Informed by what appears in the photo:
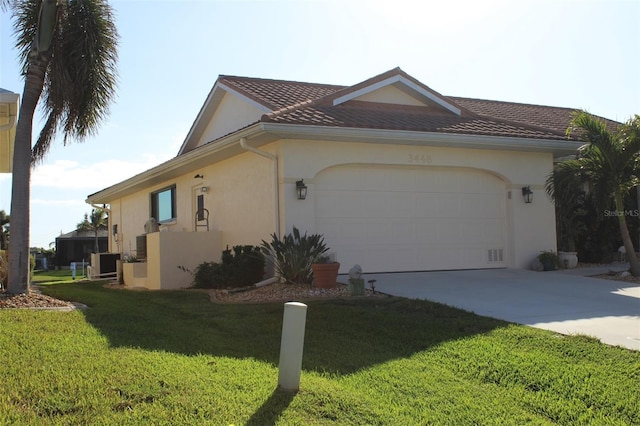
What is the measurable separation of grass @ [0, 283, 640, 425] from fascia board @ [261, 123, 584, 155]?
4.77m

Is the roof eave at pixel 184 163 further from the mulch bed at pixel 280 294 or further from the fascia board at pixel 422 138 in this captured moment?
the mulch bed at pixel 280 294

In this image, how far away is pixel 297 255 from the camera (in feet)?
36.8

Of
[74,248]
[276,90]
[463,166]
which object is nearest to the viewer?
[463,166]

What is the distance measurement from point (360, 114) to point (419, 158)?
5.48ft

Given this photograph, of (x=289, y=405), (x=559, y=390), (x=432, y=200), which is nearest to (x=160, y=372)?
(x=289, y=405)

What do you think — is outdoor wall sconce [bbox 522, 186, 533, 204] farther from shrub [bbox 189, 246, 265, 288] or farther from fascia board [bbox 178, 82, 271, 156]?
fascia board [bbox 178, 82, 271, 156]

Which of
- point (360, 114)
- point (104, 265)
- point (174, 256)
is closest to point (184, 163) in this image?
point (174, 256)

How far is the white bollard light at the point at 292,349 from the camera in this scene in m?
4.68

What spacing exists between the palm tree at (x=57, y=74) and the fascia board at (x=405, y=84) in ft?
18.1

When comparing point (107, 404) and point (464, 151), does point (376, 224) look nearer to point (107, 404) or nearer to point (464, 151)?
point (464, 151)

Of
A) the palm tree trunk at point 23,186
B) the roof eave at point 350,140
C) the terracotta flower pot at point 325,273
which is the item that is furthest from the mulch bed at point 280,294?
the palm tree trunk at point 23,186

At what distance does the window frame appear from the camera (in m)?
18.2

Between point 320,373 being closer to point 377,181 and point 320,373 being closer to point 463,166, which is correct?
point 377,181

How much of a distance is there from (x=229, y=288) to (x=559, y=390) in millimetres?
8147
